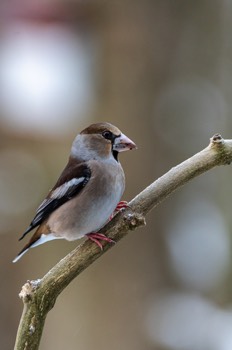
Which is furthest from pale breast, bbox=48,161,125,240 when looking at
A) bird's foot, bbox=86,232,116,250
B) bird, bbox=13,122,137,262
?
bird's foot, bbox=86,232,116,250

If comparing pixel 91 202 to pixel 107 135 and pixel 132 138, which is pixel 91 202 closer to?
pixel 107 135

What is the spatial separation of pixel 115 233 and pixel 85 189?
1.41 ft

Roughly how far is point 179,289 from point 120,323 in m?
0.52

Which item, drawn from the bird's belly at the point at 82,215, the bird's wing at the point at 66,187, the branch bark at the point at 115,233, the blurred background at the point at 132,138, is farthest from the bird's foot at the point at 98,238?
the blurred background at the point at 132,138

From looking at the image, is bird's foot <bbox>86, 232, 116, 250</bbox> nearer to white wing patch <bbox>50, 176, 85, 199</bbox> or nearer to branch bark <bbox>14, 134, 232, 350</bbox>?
branch bark <bbox>14, 134, 232, 350</bbox>

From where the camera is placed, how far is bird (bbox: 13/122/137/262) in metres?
1.89

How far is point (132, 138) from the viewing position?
4.41m

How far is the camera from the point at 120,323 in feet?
13.8

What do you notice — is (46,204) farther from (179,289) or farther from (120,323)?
(179,289)

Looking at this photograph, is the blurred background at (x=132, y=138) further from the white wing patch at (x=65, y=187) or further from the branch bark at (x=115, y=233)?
the branch bark at (x=115, y=233)

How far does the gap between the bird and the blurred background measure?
7.55ft

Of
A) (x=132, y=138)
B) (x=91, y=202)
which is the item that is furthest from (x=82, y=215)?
(x=132, y=138)

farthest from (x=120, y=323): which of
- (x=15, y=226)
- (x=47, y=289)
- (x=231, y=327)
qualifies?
(x=47, y=289)

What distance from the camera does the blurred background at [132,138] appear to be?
169 inches
